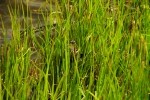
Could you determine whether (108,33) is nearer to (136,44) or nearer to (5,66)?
(136,44)

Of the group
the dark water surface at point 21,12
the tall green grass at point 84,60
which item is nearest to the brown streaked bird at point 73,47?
the tall green grass at point 84,60

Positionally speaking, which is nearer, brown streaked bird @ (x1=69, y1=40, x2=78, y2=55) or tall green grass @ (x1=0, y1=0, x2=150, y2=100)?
tall green grass @ (x1=0, y1=0, x2=150, y2=100)

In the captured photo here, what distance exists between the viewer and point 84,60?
197cm

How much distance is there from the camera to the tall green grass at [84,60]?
1657 mm

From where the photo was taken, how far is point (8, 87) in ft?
5.64

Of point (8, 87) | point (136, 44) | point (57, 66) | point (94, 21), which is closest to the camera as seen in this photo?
point (8, 87)

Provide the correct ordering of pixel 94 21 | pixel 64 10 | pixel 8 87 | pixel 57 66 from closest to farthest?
1. pixel 8 87
2. pixel 57 66
3. pixel 94 21
4. pixel 64 10

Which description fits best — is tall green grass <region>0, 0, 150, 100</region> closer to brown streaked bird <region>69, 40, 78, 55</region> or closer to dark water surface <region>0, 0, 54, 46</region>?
brown streaked bird <region>69, 40, 78, 55</region>

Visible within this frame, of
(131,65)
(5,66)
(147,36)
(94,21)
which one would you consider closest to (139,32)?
(147,36)

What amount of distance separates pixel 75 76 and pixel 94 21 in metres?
0.56

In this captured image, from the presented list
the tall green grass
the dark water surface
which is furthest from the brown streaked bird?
the dark water surface

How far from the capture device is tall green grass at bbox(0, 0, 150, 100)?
166cm

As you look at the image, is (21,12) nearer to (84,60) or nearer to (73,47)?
(73,47)

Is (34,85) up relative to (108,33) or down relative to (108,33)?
down
